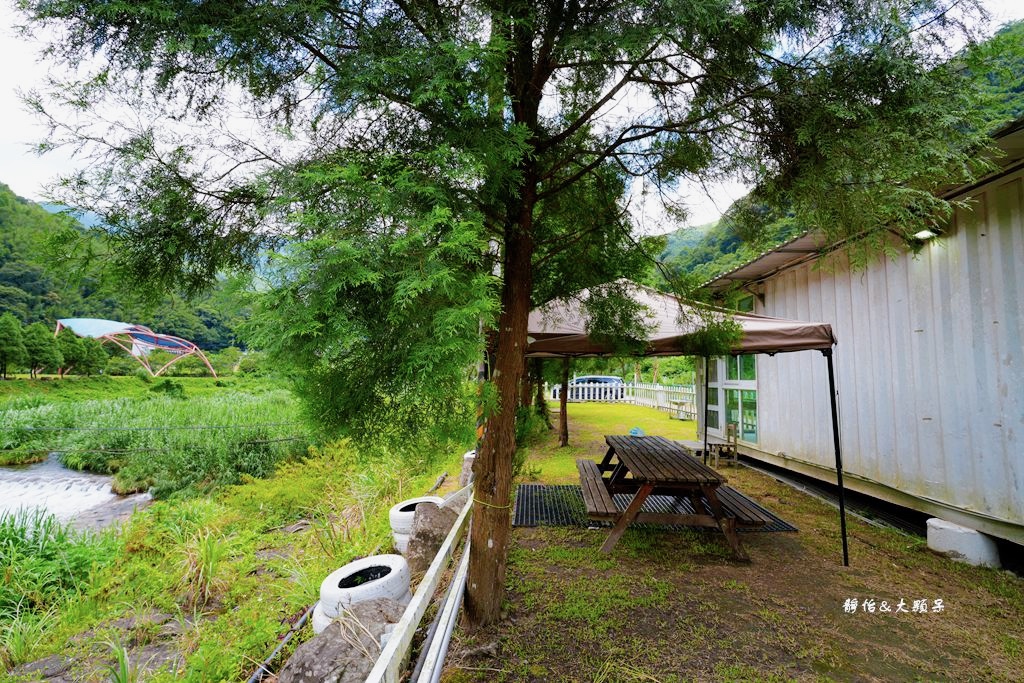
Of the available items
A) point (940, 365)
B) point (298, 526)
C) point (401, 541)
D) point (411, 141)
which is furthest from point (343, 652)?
point (940, 365)

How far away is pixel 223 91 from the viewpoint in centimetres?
199

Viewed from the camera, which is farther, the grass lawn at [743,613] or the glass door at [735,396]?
the glass door at [735,396]

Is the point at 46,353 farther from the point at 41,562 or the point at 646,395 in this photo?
the point at 646,395

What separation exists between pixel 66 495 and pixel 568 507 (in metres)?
11.7

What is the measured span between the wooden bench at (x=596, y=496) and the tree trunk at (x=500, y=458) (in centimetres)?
116

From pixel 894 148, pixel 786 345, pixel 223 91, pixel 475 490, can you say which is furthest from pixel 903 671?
pixel 223 91

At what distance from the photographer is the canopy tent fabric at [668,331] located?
11.4 feet

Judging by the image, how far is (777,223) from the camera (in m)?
2.81

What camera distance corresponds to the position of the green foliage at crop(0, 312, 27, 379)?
18.5 metres

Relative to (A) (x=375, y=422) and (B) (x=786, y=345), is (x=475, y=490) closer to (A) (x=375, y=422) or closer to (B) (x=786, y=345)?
(A) (x=375, y=422)

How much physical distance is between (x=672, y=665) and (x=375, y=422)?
78.2 inches

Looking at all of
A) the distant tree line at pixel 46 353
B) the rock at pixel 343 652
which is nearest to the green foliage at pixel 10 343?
the distant tree line at pixel 46 353

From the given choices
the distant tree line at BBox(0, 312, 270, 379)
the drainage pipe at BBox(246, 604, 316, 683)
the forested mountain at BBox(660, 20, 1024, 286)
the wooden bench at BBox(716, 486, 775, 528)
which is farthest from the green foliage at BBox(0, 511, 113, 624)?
A: the distant tree line at BBox(0, 312, 270, 379)

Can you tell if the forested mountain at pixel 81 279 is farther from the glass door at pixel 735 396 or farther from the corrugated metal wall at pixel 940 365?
the glass door at pixel 735 396
